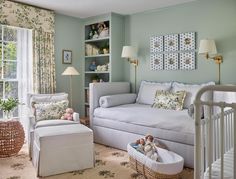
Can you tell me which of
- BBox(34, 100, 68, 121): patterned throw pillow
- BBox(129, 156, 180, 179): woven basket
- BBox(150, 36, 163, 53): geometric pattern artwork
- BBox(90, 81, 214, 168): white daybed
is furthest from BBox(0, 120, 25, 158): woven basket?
BBox(150, 36, 163, 53): geometric pattern artwork

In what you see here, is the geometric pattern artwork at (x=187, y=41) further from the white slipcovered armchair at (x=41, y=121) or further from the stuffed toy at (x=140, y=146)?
the white slipcovered armchair at (x=41, y=121)

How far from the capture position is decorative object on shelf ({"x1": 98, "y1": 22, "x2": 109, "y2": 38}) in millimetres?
4782

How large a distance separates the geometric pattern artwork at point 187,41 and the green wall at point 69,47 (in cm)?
210

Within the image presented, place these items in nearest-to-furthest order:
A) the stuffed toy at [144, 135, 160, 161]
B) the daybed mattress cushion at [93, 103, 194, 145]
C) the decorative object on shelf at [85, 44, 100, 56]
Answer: the stuffed toy at [144, 135, 160, 161] → the daybed mattress cushion at [93, 103, 194, 145] → the decorative object on shelf at [85, 44, 100, 56]

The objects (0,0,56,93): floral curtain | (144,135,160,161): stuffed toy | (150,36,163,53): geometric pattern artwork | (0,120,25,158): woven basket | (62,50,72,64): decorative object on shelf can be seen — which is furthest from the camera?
(62,50,72,64): decorative object on shelf

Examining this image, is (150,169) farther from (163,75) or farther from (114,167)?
(163,75)

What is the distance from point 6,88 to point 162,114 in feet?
8.39

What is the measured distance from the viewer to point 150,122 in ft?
10.7

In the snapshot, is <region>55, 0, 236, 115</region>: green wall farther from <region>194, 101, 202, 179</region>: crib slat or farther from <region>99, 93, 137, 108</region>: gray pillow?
<region>194, 101, 202, 179</region>: crib slat

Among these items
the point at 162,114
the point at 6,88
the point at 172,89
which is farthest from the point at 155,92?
the point at 6,88

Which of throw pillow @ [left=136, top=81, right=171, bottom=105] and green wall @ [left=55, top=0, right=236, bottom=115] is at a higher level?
green wall @ [left=55, top=0, right=236, bottom=115]

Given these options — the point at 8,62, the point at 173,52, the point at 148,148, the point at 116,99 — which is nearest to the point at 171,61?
the point at 173,52

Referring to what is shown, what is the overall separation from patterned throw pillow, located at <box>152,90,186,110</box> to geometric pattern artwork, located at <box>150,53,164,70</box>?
59 centimetres

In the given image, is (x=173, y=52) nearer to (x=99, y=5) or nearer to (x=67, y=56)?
(x=99, y=5)
